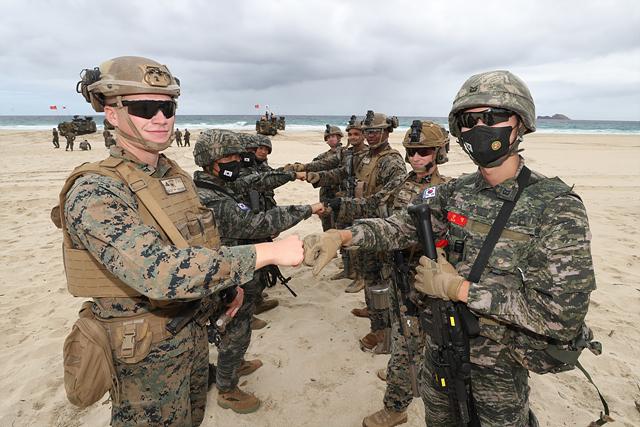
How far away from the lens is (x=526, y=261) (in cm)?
211

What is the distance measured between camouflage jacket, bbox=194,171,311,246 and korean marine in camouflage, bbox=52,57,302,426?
1.07m

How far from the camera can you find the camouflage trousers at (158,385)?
225cm

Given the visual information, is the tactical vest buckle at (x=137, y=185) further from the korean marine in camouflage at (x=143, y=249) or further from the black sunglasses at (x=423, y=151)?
the black sunglasses at (x=423, y=151)

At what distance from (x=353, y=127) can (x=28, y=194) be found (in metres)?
12.1

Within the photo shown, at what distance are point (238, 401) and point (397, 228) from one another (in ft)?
8.22

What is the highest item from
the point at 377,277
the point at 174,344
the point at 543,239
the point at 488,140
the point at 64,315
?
the point at 488,140

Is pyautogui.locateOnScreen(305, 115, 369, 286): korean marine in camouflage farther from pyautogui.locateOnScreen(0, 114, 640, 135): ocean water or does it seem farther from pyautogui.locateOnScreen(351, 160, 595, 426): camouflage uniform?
pyautogui.locateOnScreen(0, 114, 640, 135): ocean water

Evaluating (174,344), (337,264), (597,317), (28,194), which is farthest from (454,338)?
(28,194)

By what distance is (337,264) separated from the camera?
7441 mm

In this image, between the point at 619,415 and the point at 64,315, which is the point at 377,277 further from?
the point at 64,315

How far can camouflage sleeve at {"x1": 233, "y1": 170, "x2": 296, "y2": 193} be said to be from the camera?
489cm

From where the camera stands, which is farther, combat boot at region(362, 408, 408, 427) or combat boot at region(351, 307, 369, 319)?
combat boot at region(351, 307, 369, 319)

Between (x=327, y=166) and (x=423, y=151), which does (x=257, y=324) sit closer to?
(x=423, y=151)

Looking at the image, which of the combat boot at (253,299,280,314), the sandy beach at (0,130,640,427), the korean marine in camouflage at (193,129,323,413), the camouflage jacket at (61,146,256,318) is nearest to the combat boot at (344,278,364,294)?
the sandy beach at (0,130,640,427)
